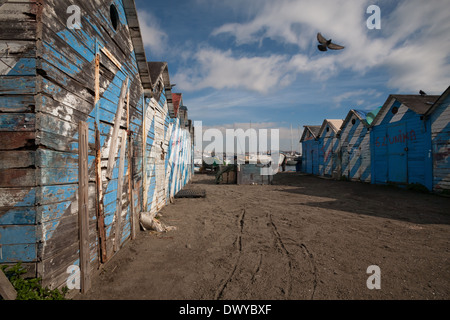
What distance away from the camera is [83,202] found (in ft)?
10.6

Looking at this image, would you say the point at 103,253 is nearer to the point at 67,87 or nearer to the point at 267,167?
the point at 67,87

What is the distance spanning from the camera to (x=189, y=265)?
430cm

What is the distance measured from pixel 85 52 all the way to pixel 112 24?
1640 mm

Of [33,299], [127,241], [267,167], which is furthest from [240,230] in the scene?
[267,167]

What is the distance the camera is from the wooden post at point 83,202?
3.19 metres

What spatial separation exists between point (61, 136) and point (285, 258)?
4.23 metres

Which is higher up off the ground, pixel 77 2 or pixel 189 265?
pixel 77 2

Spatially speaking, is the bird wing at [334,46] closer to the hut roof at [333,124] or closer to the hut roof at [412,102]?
the hut roof at [412,102]

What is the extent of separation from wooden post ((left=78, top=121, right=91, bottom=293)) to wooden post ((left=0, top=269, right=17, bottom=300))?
0.93 metres

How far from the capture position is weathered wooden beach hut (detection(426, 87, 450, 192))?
36.3ft

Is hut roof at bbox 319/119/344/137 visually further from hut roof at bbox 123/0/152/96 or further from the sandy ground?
hut roof at bbox 123/0/152/96

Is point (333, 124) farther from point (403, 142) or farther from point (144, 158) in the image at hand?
point (144, 158)

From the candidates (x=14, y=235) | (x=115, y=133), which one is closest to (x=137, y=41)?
(x=115, y=133)
